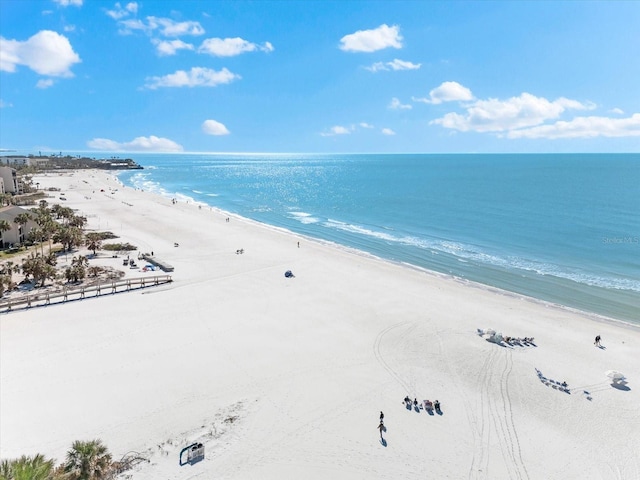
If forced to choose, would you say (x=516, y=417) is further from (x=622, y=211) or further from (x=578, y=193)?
(x=578, y=193)

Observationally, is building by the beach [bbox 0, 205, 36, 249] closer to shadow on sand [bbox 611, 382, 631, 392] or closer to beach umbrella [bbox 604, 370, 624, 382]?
beach umbrella [bbox 604, 370, 624, 382]

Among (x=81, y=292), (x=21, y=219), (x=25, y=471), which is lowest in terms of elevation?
(x=81, y=292)

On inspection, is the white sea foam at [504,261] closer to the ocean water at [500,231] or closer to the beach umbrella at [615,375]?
the ocean water at [500,231]

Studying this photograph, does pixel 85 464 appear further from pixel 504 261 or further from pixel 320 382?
pixel 504 261

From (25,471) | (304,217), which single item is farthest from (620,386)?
(304,217)

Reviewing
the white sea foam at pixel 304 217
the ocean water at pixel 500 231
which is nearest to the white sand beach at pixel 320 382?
the ocean water at pixel 500 231

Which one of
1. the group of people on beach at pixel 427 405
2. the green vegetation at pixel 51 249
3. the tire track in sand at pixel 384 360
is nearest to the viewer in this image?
the group of people on beach at pixel 427 405

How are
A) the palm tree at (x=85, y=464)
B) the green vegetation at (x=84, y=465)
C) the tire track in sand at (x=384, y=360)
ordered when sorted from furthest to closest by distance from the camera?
1. the tire track in sand at (x=384, y=360)
2. the palm tree at (x=85, y=464)
3. the green vegetation at (x=84, y=465)
